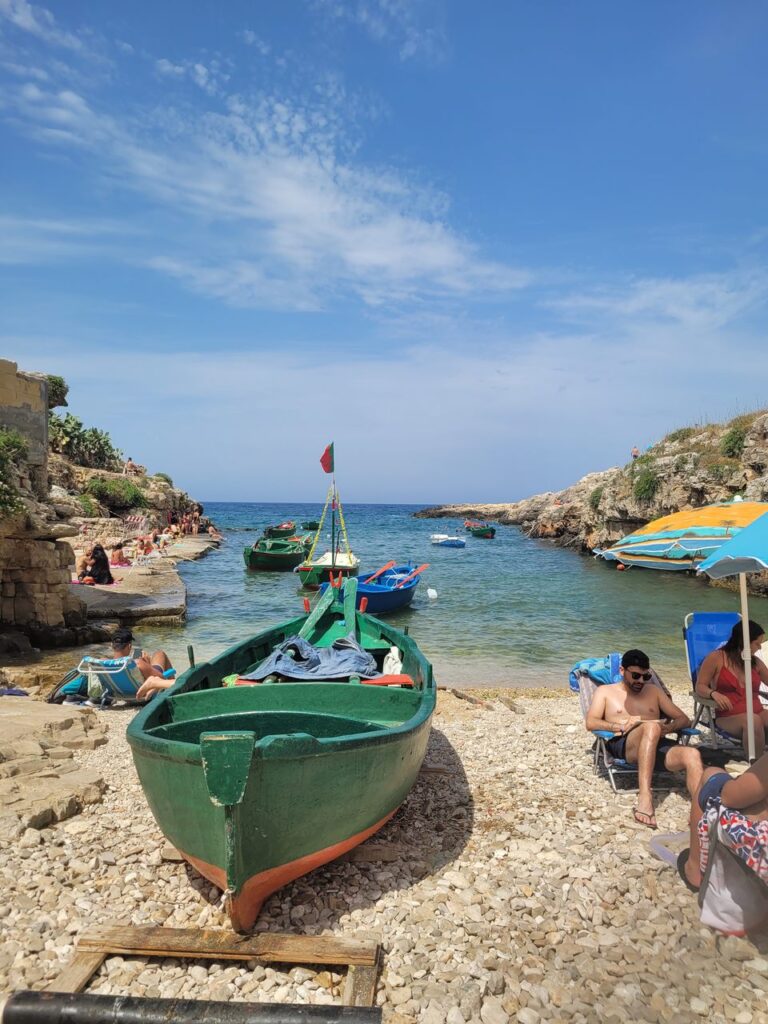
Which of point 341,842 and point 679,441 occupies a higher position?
point 679,441

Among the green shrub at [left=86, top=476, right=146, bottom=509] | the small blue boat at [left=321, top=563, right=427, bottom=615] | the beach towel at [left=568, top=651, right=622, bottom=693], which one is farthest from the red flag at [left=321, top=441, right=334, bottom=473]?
the green shrub at [left=86, top=476, right=146, bottom=509]

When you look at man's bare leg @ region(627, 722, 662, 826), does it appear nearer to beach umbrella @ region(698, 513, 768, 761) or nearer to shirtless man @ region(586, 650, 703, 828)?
shirtless man @ region(586, 650, 703, 828)

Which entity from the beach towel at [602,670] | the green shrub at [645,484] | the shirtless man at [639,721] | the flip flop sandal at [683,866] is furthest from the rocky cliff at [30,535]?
the green shrub at [645,484]

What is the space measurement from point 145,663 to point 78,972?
6532 mm

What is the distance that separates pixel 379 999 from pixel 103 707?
732 centimetres

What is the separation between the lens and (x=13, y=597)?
14.0 meters

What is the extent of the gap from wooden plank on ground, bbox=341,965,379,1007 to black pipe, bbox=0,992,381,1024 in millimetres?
120

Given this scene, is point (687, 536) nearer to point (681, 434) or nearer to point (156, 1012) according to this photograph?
point (156, 1012)

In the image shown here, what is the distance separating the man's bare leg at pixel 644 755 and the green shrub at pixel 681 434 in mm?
35461

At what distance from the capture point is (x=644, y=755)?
5.47 m

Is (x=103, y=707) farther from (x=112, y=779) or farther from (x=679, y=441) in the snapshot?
(x=679, y=441)

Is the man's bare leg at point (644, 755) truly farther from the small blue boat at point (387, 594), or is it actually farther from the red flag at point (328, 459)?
the small blue boat at point (387, 594)

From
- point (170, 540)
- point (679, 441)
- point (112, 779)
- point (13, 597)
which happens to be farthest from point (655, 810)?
point (170, 540)

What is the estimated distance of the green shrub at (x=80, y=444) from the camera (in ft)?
145
